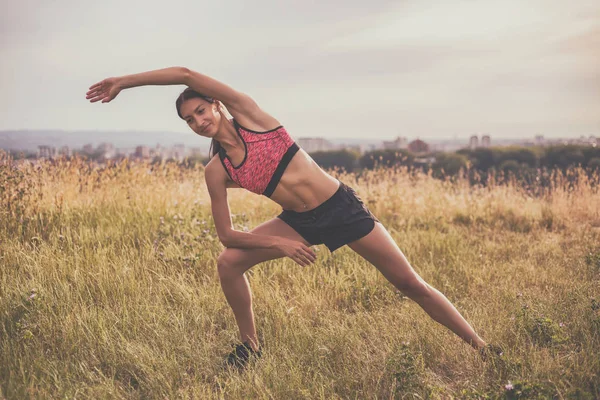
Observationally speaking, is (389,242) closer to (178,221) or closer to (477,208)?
(178,221)

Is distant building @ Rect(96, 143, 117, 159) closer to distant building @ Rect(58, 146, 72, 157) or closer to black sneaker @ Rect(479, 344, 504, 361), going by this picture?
distant building @ Rect(58, 146, 72, 157)

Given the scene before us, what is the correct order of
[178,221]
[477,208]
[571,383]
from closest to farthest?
[571,383] → [178,221] → [477,208]

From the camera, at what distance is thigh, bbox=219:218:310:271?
2748mm

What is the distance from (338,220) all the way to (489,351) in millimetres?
1180

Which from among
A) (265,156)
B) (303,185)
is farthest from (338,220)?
(265,156)

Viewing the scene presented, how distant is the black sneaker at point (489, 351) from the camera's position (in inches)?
104

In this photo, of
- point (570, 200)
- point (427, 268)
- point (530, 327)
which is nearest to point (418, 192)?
point (570, 200)

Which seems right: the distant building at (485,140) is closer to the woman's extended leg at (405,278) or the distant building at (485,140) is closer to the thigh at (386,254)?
the woman's extended leg at (405,278)

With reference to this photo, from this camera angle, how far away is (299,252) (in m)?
2.53

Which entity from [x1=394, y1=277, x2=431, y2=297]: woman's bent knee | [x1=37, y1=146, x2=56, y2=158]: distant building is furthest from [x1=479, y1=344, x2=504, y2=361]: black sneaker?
[x1=37, y1=146, x2=56, y2=158]: distant building

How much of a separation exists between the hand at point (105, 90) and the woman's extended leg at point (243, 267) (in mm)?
1106

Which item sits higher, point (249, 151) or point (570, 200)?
point (249, 151)

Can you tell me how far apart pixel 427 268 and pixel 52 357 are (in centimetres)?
329

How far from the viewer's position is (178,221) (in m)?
5.31
